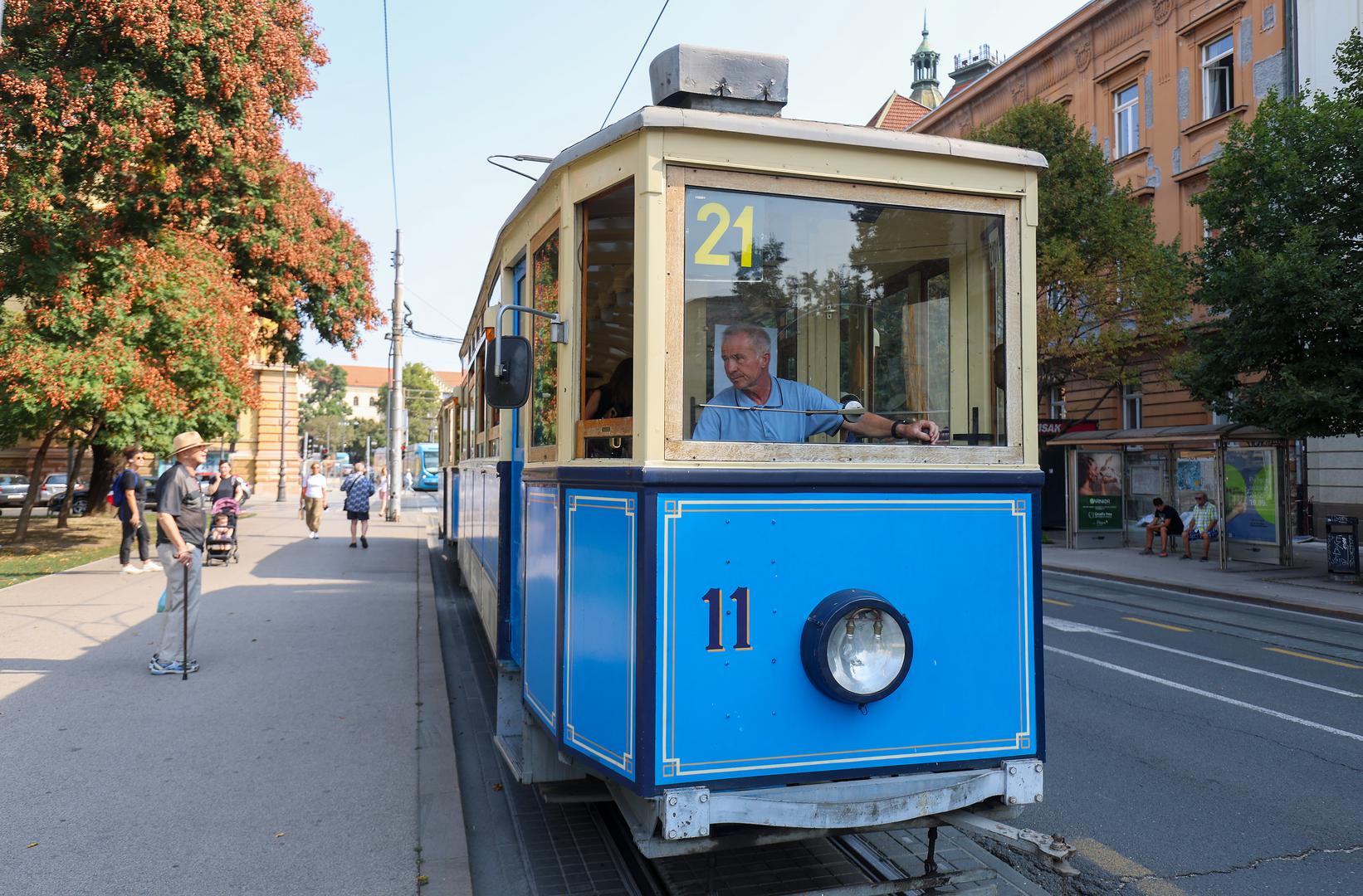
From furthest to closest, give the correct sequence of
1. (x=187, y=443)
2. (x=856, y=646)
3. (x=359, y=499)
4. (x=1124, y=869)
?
(x=359, y=499)
(x=187, y=443)
(x=1124, y=869)
(x=856, y=646)

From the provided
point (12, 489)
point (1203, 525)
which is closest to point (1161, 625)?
point (1203, 525)

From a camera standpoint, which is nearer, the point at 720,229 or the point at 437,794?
the point at 720,229

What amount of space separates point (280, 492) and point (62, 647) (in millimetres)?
Answer: 35157

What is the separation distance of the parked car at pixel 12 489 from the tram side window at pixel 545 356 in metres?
33.3

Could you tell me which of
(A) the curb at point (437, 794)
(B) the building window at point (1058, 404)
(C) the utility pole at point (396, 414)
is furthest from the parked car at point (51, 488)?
(B) the building window at point (1058, 404)

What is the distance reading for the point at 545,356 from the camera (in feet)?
14.5

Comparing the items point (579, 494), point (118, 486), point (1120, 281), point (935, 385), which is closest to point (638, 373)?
point (579, 494)

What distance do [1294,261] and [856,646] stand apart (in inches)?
556

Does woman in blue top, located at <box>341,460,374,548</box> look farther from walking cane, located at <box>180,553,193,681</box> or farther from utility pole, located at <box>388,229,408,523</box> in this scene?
walking cane, located at <box>180,553,193,681</box>

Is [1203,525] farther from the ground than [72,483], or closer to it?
closer to it

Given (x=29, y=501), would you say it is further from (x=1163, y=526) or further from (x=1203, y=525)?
(x=1203, y=525)

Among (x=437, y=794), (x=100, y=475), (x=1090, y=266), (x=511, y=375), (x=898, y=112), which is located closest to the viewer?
(x=511, y=375)

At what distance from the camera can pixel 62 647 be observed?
855 centimetres

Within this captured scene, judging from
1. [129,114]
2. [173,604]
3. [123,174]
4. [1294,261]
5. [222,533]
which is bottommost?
[173,604]
